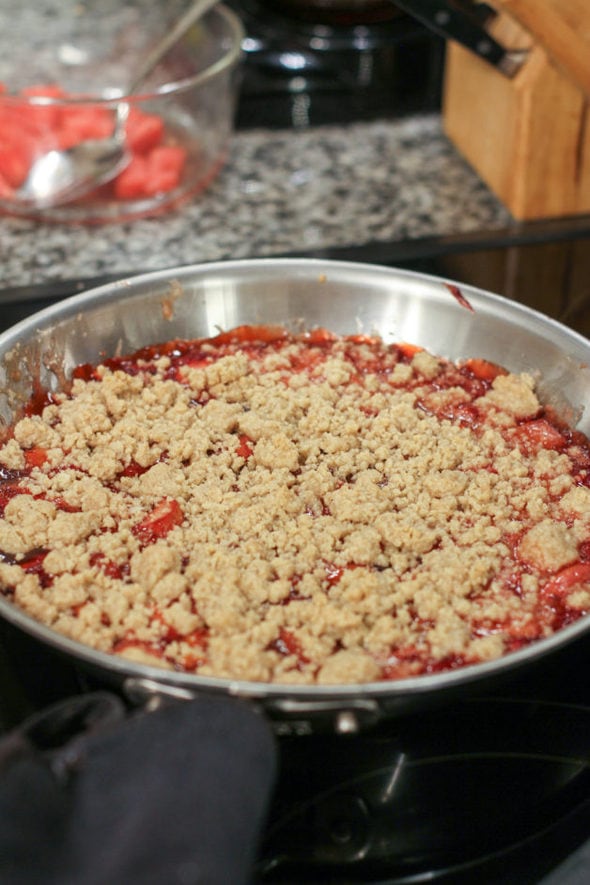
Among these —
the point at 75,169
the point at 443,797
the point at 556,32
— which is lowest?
the point at 443,797

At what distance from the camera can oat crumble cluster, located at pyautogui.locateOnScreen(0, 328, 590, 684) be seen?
0.78 metres

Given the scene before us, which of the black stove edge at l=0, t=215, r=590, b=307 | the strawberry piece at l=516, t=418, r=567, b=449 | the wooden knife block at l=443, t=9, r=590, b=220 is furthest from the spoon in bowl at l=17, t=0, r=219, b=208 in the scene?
the strawberry piece at l=516, t=418, r=567, b=449

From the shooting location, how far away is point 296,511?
0.90 meters

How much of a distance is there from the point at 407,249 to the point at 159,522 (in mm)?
680

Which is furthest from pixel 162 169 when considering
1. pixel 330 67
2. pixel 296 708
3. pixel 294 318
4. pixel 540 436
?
pixel 296 708

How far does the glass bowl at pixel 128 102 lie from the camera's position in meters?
1.41

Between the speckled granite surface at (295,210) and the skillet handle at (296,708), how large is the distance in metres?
0.81

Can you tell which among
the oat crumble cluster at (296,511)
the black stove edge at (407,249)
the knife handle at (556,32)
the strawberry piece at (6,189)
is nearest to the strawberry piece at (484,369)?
the oat crumble cluster at (296,511)

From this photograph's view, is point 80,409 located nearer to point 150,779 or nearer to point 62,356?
point 62,356

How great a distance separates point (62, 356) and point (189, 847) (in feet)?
2.05

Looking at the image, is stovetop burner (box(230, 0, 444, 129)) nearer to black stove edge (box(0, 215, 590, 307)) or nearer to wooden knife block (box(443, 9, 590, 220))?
wooden knife block (box(443, 9, 590, 220))

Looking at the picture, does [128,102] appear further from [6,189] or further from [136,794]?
[136,794]

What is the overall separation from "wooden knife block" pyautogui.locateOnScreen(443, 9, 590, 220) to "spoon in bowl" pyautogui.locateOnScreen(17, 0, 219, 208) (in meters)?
0.55

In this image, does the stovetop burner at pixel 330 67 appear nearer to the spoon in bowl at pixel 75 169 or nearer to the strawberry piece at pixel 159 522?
the spoon in bowl at pixel 75 169
